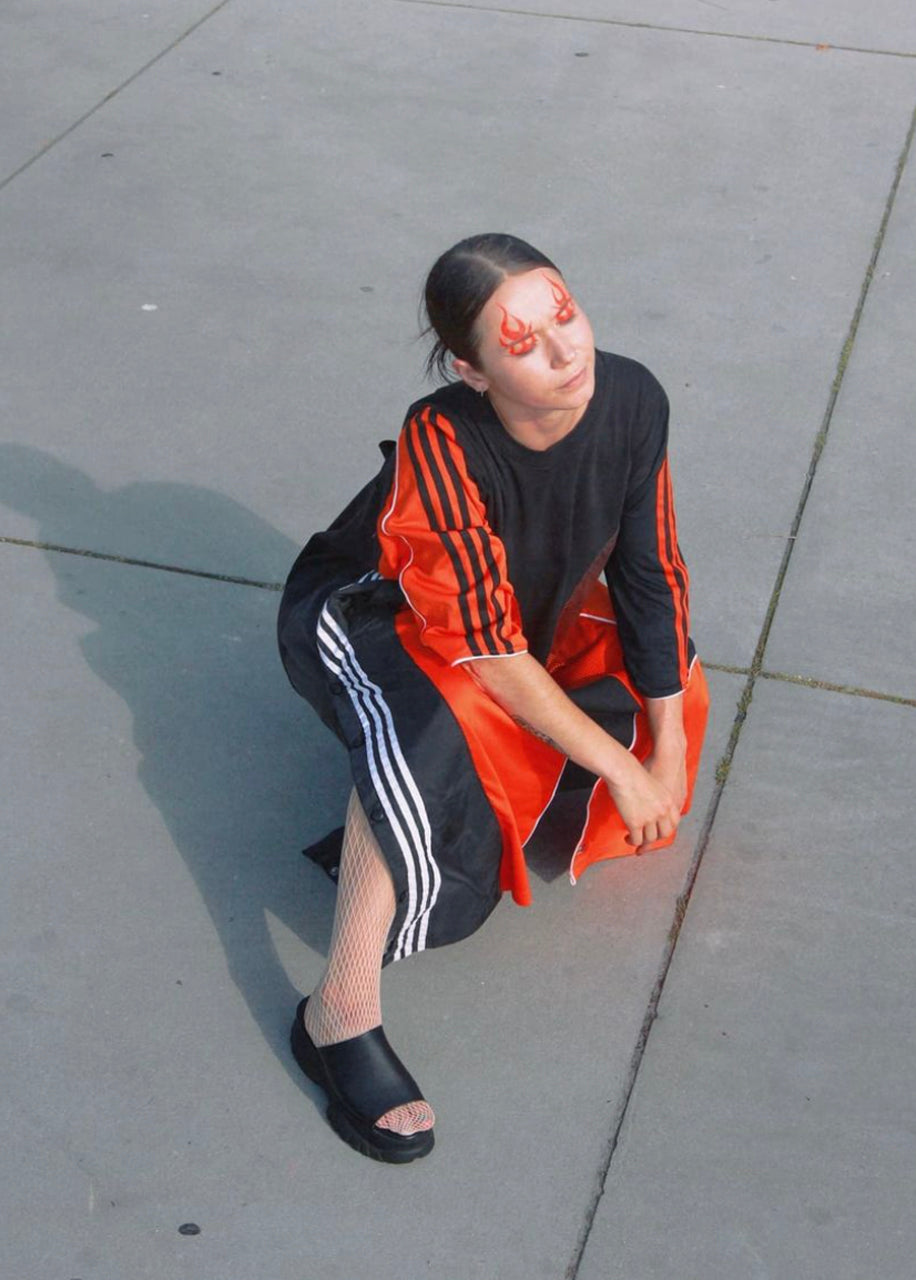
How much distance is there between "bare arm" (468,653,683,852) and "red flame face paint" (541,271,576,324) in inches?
19.3

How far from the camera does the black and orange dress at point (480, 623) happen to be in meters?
2.37

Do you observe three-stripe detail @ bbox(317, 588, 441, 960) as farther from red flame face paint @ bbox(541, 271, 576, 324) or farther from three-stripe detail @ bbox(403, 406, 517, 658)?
red flame face paint @ bbox(541, 271, 576, 324)

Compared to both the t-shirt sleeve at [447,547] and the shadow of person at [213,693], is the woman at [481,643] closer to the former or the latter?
the t-shirt sleeve at [447,547]

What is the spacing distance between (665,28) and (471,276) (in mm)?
4184

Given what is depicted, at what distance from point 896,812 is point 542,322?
1.17m

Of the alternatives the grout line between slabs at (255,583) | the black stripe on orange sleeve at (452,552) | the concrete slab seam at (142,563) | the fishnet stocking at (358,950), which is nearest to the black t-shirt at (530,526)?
the black stripe on orange sleeve at (452,552)

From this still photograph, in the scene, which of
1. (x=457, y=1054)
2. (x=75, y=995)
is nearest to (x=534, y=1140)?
(x=457, y=1054)

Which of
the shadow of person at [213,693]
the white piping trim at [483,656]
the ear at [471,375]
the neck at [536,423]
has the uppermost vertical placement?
the ear at [471,375]

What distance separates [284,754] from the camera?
3037 millimetres

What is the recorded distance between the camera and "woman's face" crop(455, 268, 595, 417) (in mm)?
2262

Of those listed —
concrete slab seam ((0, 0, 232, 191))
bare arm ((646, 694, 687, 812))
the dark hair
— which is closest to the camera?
the dark hair

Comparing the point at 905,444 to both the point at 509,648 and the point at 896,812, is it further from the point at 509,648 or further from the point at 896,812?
the point at 509,648

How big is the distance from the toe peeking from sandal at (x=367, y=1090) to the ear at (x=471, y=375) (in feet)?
3.15

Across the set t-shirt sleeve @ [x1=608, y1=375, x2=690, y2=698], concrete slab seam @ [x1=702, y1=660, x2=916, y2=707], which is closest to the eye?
t-shirt sleeve @ [x1=608, y1=375, x2=690, y2=698]
